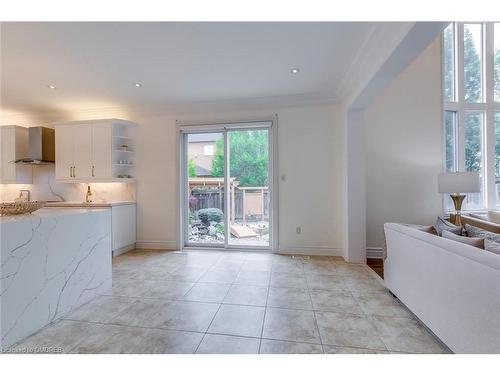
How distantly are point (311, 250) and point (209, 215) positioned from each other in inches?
77.2

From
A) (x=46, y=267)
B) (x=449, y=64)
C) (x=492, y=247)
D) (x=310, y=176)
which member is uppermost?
(x=449, y=64)

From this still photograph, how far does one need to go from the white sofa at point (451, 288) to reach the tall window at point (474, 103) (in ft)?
10.0

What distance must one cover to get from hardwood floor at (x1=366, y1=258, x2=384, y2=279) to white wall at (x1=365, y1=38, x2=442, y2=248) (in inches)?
10.2

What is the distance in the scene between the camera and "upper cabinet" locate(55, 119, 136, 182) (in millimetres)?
4051

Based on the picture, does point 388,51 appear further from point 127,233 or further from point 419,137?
point 127,233

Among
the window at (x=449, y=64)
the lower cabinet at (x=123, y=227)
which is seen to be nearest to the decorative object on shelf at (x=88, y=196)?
the lower cabinet at (x=123, y=227)

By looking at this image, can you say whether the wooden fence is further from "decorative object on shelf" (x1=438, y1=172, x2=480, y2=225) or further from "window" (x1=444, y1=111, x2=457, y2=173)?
"window" (x1=444, y1=111, x2=457, y2=173)

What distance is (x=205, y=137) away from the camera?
4.34 metres

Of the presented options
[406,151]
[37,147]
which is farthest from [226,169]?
[37,147]

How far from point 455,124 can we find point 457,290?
3.98 m

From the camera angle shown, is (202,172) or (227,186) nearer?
(227,186)

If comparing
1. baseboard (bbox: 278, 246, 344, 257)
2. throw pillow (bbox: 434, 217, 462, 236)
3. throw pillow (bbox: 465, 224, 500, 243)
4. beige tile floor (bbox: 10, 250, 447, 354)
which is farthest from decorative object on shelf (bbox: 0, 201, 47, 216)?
throw pillow (bbox: 465, 224, 500, 243)

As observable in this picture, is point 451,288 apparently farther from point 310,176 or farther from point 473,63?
point 473,63
